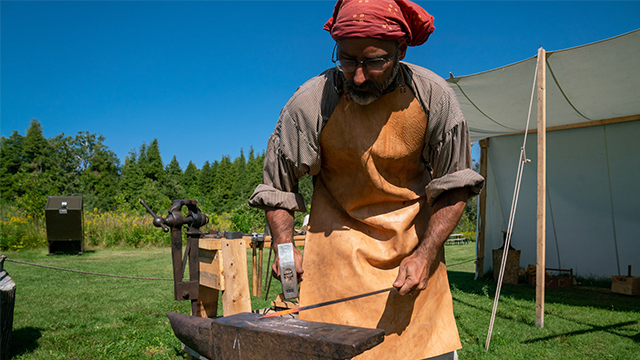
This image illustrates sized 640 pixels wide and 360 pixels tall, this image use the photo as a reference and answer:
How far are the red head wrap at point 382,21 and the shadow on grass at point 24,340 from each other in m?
4.13

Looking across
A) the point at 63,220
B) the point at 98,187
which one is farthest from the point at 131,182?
the point at 63,220

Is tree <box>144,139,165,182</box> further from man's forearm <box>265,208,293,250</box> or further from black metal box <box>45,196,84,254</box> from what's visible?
man's forearm <box>265,208,293,250</box>

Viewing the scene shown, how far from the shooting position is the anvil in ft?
2.88

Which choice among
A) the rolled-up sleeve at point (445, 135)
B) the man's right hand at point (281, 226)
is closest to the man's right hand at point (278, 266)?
the man's right hand at point (281, 226)

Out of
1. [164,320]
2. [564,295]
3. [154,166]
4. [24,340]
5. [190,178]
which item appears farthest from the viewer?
[190,178]

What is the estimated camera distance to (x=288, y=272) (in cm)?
134

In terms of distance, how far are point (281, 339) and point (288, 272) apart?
36cm

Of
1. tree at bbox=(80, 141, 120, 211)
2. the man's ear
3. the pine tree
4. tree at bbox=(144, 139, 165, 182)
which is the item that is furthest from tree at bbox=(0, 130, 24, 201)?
the man's ear

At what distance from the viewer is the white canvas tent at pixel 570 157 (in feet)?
17.2

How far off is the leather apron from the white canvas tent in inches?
168

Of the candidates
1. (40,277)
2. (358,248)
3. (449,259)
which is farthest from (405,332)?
(449,259)

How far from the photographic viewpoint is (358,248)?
1.48 metres

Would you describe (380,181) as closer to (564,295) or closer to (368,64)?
(368,64)

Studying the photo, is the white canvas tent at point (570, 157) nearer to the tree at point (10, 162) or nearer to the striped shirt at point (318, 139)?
the striped shirt at point (318, 139)
